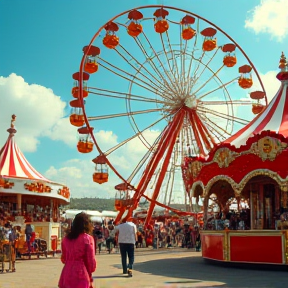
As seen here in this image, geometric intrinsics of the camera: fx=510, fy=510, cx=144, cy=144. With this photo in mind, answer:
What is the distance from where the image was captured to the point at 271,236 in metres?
12.2

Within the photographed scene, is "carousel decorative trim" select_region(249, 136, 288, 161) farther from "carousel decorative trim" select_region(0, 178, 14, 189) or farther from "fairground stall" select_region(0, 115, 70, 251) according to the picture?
"carousel decorative trim" select_region(0, 178, 14, 189)

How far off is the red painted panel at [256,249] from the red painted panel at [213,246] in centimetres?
44

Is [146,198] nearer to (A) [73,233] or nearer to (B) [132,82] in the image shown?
(B) [132,82]

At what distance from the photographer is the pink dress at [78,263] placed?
5.32 m

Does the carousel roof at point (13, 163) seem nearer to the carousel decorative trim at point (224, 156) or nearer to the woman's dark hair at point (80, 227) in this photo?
the carousel decorative trim at point (224, 156)

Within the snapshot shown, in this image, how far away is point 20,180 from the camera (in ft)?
69.7

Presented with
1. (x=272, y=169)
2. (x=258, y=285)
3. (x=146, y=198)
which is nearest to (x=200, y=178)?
(x=272, y=169)

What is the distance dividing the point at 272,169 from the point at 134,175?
10128mm

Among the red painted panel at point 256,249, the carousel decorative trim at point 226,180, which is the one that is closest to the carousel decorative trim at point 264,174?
the carousel decorative trim at point 226,180

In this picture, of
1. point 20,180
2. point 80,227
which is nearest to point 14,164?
point 20,180

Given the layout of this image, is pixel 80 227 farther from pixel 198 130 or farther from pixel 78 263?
pixel 198 130

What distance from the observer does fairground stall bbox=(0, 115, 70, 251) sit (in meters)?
20.8

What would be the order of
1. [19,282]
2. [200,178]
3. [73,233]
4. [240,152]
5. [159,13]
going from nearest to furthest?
[73,233], [19,282], [240,152], [200,178], [159,13]

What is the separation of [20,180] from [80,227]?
53.5 feet
